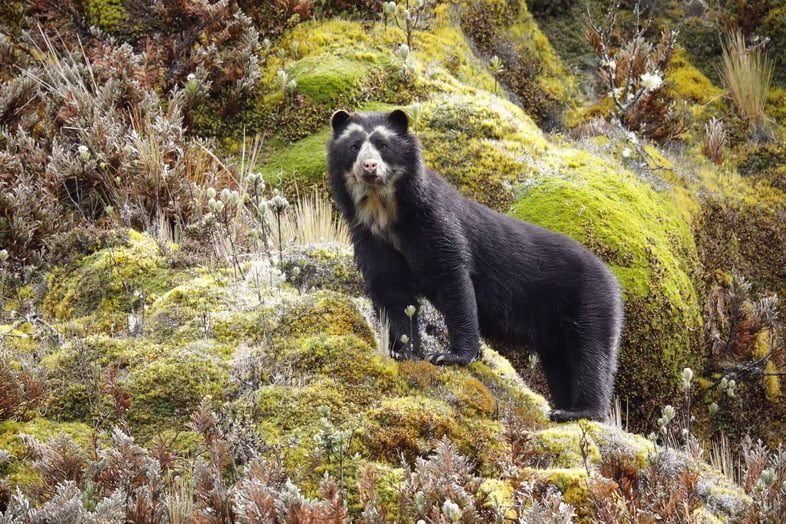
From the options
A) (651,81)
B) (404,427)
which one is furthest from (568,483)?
(651,81)

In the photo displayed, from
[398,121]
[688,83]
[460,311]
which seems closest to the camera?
[460,311]

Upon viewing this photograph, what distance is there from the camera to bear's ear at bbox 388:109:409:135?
585cm

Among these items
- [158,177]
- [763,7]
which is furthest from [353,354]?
[763,7]

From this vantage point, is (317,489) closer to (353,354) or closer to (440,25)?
(353,354)

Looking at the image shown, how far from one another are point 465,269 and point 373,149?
3.43ft

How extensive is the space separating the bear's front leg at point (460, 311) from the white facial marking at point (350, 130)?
121cm

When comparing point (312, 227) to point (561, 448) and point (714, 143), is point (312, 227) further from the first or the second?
point (714, 143)

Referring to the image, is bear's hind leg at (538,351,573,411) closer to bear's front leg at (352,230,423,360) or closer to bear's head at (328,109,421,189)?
bear's front leg at (352,230,423,360)

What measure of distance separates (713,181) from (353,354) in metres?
6.96

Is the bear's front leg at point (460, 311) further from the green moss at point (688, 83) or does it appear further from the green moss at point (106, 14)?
the green moss at point (688, 83)

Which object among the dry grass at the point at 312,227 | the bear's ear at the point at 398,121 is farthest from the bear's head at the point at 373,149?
the dry grass at the point at 312,227

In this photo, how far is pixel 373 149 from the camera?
5621 millimetres

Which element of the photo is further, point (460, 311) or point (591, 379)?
point (591, 379)

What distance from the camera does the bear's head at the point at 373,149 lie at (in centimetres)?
553
